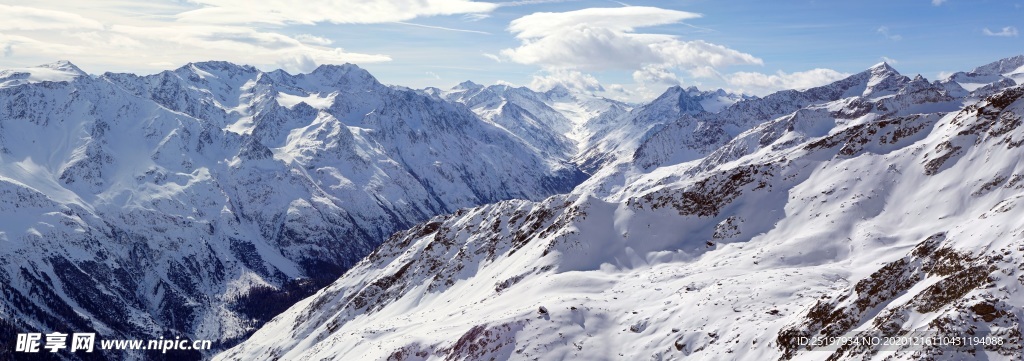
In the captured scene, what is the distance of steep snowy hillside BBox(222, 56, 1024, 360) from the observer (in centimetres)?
4341

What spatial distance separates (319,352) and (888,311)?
9171cm

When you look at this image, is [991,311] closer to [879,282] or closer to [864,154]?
[879,282]

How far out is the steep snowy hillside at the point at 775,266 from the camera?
43406 millimetres

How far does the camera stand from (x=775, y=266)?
71812mm

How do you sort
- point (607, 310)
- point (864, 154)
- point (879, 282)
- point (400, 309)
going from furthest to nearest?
point (400, 309) → point (864, 154) → point (607, 310) → point (879, 282)

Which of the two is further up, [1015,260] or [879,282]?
[1015,260]

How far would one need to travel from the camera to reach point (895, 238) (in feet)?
234

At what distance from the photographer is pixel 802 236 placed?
77938 millimetres

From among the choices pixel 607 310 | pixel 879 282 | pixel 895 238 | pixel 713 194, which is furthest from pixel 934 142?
pixel 607 310

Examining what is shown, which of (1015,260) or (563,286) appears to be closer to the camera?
(1015,260)

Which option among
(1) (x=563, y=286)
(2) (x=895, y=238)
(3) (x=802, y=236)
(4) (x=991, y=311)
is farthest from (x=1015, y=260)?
(1) (x=563, y=286)

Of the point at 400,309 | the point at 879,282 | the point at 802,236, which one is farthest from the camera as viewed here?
the point at 400,309

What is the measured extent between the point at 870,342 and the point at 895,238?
1433 inches

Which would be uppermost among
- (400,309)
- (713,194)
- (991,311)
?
(991,311)
